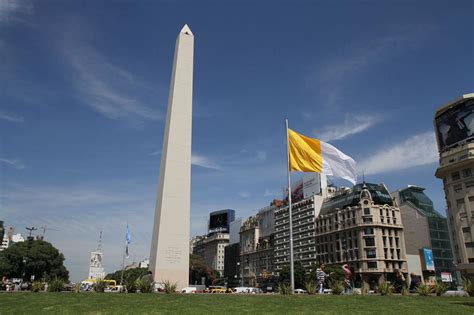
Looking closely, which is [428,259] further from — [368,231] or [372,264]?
[368,231]

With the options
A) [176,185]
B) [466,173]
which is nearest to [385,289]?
[176,185]

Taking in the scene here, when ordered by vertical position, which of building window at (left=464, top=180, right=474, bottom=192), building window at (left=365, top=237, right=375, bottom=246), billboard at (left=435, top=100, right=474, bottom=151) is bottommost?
building window at (left=365, top=237, right=375, bottom=246)

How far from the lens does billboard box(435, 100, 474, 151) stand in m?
74.2

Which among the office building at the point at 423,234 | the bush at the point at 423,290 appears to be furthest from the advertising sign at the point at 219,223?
the bush at the point at 423,290

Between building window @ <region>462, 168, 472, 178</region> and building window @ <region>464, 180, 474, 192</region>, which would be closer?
building window @ <region>464, 180, 474, 192</region>

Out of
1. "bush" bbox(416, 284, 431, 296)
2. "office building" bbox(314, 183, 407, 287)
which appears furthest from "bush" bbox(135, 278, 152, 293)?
"office building" bbox(314, 183, 407, 287)

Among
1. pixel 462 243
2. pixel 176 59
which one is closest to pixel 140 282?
pixel 176 59

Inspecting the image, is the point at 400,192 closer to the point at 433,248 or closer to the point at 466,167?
the point at 433,248

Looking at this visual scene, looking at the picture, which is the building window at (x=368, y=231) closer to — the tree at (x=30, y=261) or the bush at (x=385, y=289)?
the tree at (x=30, y=261)

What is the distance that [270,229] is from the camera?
12488 cm

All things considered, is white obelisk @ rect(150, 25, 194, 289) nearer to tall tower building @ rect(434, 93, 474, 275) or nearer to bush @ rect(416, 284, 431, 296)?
bush @ rect(416, 284, 431, 296)

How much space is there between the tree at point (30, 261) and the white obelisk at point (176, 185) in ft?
147

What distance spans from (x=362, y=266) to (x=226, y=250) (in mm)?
75703

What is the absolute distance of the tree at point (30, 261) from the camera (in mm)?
66188
